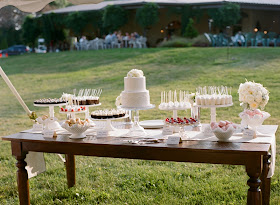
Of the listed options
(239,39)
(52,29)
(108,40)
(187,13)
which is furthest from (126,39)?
(239,39)

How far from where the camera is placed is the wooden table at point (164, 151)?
10.2 ft

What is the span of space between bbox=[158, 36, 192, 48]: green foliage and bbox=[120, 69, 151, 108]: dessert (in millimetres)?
14527

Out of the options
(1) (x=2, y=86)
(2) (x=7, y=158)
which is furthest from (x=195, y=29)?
(2) (x=7, y=158)

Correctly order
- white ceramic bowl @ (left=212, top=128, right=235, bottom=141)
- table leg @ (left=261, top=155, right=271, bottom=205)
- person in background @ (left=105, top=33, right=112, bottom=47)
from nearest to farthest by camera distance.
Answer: white ceramic bowl @ (left=212, top=128, right=235, bottom=141) → table leg @ (left=261, top=155, right=271, bottom=205) → person in background @ (left=105, top=33, right=112, bottom=47)

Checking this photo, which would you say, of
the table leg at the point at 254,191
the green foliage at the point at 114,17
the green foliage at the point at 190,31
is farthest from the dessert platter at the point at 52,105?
the green foliage at the point at 114,17

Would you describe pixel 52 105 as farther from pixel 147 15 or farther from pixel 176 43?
pixel 147 15

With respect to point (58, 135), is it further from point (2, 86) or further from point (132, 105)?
point (2, 86)

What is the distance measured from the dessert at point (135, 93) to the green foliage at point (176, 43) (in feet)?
47.7

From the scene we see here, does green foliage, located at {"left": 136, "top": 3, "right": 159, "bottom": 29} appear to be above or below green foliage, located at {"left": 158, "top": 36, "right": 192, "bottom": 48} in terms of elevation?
above

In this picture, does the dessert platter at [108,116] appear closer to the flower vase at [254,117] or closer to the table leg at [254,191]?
the flower vase at [254,117]

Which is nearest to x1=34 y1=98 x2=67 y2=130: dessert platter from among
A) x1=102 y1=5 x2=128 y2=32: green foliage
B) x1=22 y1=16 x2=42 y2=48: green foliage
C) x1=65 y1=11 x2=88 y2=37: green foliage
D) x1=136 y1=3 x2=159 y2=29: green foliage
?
x1=136 y1=3 x2=159 y2=29: green foliage

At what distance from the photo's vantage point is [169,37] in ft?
67.5

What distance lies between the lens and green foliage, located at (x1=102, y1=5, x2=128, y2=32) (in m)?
20.7

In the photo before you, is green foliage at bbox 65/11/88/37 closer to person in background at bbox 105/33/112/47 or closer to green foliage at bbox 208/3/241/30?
person in background at bbox 105/33/112/47
